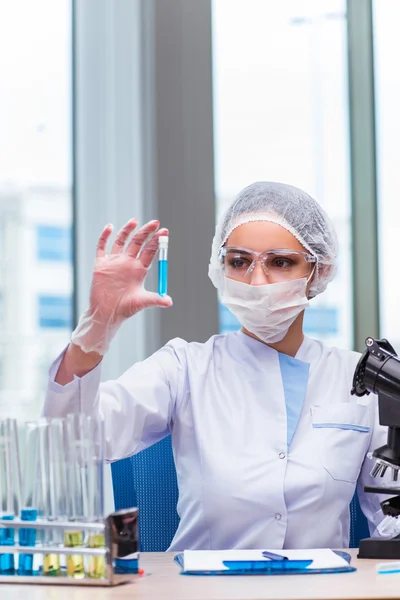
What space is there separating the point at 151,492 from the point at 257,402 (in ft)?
1.01

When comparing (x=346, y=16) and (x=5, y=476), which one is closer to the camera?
(x=5, y=476)

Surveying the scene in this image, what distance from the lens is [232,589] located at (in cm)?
111

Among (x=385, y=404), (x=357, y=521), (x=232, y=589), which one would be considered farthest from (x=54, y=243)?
(x=232, y=589)

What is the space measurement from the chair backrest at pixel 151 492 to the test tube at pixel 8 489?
589mm

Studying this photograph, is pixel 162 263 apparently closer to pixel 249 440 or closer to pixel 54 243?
pixel 249 440

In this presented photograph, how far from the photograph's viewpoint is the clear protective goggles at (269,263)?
1.80 meters

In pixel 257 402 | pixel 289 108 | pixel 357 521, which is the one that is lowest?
pixel 357 521

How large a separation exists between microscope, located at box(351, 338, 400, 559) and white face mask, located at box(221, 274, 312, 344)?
33cm

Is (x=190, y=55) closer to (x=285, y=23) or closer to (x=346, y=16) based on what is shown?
(x=285, y=23)

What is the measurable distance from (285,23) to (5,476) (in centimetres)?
223

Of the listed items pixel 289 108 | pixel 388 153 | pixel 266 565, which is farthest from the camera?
pixel 388 153

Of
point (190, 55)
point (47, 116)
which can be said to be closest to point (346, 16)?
point (190, 55)

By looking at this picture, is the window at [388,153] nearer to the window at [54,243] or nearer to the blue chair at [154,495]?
the window at [54,243]

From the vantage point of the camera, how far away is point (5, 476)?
120cm
